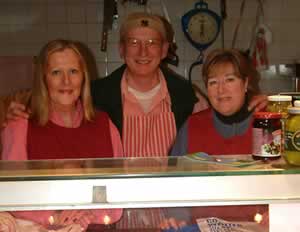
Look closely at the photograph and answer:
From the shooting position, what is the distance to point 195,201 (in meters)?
0.87

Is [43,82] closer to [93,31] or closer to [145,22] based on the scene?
[145,22]

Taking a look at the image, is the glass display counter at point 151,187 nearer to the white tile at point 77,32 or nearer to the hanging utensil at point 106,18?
the hanging utensil at point 106,18

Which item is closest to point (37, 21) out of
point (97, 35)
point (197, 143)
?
point (97, 35)

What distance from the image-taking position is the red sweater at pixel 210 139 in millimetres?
1486

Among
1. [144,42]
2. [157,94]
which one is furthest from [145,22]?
[157,94]

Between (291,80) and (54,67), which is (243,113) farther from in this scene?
(291,80)

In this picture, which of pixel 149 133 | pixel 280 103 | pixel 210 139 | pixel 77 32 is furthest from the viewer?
pixel 77 32

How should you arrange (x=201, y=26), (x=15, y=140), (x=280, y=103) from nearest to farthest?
(x=280, y=103) < (x=15, y=140) < (x=201, y=26)

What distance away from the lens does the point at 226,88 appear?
1506 mm

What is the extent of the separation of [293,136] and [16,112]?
93 cm

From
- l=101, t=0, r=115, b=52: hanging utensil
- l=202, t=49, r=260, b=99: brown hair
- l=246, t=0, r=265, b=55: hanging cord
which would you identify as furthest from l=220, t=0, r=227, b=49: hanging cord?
l=202, t=49, r=260, b=99: brown hair

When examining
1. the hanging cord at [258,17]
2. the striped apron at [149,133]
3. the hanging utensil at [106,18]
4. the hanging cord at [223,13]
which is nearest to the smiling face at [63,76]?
the striped apron at [149,133]

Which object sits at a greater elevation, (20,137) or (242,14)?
(242,14)

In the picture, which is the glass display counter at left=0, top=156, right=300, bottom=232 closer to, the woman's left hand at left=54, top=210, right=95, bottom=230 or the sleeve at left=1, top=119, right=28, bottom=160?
the woman's left hand at left=54, top=210, right=95, bottom=230
